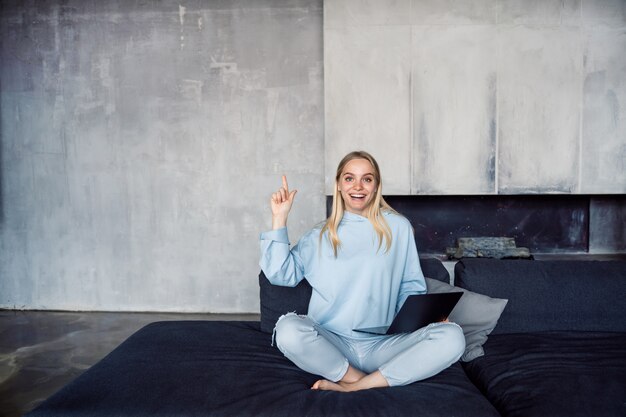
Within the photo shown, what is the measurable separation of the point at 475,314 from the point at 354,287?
0.61 meters

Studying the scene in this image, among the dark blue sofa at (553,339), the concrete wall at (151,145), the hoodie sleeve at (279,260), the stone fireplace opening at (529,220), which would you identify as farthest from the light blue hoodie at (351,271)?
the stone fireplace opening at (529,220)

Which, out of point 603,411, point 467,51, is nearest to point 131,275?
point 467,51

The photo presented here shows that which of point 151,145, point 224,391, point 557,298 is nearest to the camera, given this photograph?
point 224,391

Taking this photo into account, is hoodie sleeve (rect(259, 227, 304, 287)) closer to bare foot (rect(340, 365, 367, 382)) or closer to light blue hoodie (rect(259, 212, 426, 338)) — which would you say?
light blue hoodie (rect(259, 212, 426, 338))

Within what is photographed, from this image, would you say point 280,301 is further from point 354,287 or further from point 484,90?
point 484,90

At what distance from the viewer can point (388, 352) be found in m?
2.10

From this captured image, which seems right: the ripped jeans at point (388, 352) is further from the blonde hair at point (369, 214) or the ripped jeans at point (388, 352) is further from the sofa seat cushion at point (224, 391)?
the blonde hair at point (369, 214)

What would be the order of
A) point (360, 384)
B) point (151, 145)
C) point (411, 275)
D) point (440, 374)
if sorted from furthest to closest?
1. point (151, 145)
2. point (411, 275)
3. point (440, 374)
4. point (360, 384)

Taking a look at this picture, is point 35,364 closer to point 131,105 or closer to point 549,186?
point 131,105

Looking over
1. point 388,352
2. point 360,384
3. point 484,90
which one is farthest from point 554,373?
point 484,90

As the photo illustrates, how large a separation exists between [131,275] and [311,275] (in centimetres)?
306

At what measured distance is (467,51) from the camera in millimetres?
4336

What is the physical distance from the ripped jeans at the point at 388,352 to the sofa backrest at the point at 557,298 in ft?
2.08

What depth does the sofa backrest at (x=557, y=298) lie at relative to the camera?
255 cm
